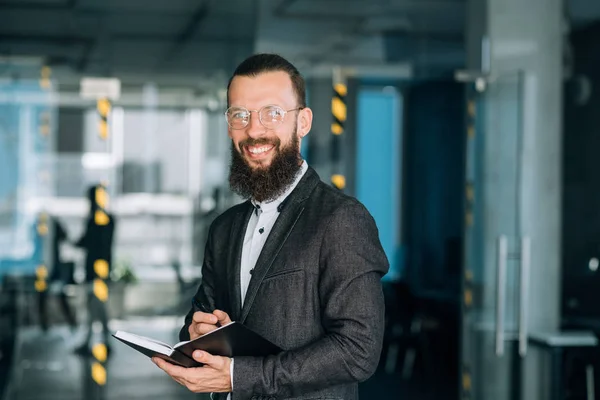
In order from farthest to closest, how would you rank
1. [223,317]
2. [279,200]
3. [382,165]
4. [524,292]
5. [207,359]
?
[382,165]
[524,292]
[279,200]
[223,317]
[207,359]

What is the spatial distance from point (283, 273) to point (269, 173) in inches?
8.2

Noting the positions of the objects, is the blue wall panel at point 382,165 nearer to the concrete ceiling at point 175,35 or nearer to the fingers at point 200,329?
the concrete ceiling at point 175,35

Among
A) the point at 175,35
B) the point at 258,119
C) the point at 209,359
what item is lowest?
the point at 209,359

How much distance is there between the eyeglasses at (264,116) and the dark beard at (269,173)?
4cm

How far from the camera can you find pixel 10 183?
15.3ft

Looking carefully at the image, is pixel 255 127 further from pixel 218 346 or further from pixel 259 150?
pixel 218 346

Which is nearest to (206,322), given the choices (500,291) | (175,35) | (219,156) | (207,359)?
(207,359)

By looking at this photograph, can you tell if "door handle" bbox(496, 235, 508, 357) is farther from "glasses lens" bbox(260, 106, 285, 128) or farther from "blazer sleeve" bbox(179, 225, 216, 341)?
"glasses lens" bbox(260, 106, 285, 128)

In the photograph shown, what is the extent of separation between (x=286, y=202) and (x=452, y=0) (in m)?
3.46

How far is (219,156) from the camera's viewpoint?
15.5ft

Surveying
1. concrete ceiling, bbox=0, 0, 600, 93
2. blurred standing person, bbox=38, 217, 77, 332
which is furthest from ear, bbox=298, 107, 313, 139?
blurred standing person, bbox=38, 217, 77, 332

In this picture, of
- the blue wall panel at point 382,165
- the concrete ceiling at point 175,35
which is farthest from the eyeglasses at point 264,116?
the blue wall panel at point 382,165

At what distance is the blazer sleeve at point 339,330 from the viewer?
1.61m

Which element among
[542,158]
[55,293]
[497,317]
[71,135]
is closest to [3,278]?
[55,293]
